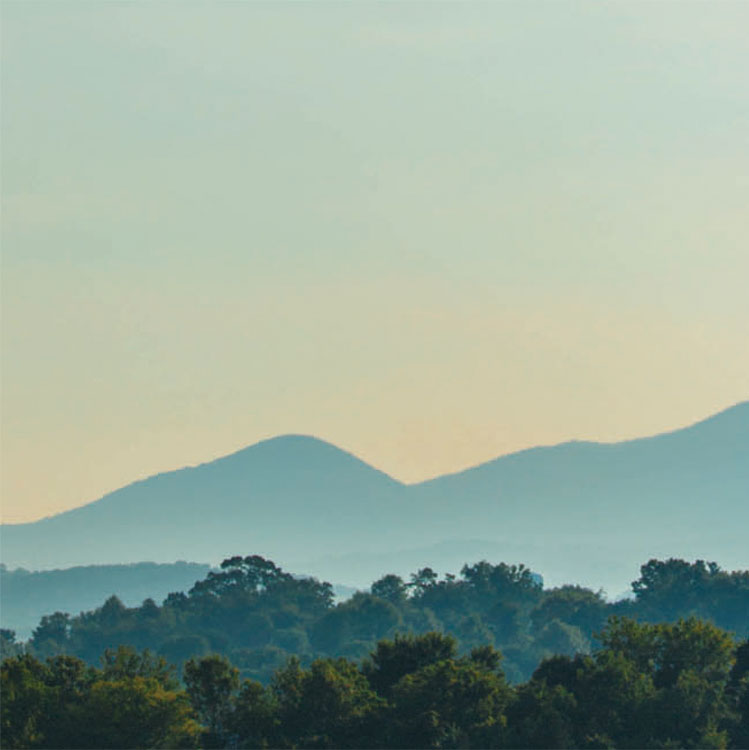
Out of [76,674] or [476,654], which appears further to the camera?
[476,654]

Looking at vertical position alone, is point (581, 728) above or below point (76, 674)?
below

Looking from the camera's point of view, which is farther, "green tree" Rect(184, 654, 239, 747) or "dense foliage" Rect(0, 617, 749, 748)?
"green tree" Rect(184, 654, 239, 747)

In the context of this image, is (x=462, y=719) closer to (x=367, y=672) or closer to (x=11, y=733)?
(x=367, y=672)

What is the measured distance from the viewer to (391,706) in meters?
93.2

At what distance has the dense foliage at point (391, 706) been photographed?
3445 inches

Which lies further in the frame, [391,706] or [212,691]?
[212,691]

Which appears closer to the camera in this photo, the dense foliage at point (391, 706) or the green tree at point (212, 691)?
the dense foliage at point (391, 706)

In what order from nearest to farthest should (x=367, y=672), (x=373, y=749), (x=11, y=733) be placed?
(x=11, y=733) < (x=373, y=749) < (x=367, y=672)

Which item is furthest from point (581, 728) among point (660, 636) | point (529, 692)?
point (660, 636)

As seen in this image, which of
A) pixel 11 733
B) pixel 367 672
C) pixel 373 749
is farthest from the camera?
pixel 367 672

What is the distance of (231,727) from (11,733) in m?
11.2

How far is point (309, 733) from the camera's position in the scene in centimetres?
9206

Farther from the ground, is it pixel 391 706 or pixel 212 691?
pixel 212 691

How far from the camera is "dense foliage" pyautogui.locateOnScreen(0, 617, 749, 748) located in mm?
87500
